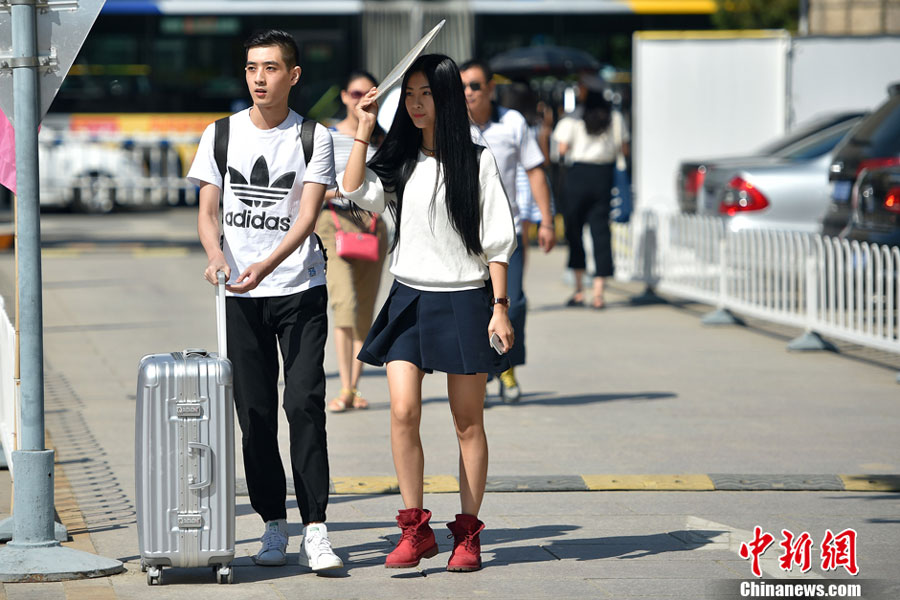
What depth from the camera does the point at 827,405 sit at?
8344 mm

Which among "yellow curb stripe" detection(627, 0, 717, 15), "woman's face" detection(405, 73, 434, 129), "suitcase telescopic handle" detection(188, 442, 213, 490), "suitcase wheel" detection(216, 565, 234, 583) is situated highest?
"yellow curb stripe" detection(627, 0, 717, 15)

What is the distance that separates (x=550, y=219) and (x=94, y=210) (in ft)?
67.1

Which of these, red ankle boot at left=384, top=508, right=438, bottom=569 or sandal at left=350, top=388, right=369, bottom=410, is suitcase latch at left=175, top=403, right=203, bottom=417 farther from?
sandal at left=350, top=388, right=369, bottom=410

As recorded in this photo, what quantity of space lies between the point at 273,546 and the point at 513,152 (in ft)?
11.4

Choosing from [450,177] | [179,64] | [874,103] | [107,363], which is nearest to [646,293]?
[874,103]

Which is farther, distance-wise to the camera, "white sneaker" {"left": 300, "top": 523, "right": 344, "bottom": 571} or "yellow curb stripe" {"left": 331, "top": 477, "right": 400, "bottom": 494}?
"yellow curb stripe" {"left": 331, "top": 477, "right": 400, "bottom": 494}

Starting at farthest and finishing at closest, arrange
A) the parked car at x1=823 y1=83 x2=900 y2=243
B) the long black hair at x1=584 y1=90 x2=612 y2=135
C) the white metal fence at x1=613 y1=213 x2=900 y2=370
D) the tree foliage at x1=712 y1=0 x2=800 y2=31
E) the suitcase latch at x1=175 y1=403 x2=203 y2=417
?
1. the tree foliage at x1=712 y1=0 x2=800 y2=31
2. the long black hair at x1=584 y1=90 x2=612 y2=135
3. the parked car at x1=823 y1=83 x2=900 y2=243
4. the white metal fence at x1=613 y1=213 x2=900 y2=370
5. the suitcase latch at x1=175 y1=403 x2=203 y2=417

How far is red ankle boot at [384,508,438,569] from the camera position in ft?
15.9

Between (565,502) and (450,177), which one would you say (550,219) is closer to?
(565,502)

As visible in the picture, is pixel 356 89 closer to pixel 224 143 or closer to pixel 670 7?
pixel 224 143

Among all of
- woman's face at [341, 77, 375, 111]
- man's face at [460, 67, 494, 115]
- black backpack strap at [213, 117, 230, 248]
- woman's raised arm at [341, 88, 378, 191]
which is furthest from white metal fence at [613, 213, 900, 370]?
black backpack strap at [213, 117, 230, 248]

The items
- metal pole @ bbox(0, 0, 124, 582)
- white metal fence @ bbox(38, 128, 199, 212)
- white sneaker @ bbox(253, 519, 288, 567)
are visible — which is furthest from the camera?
white metal fence @ bbox(38, 128, 199, 212)

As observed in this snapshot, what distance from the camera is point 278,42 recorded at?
16.0 feet

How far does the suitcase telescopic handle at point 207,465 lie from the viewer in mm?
4527
